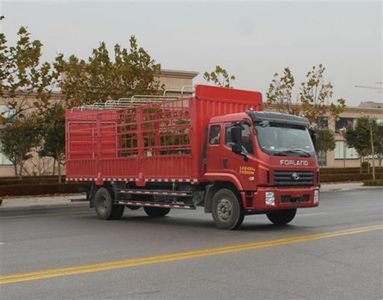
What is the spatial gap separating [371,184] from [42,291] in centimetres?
3178

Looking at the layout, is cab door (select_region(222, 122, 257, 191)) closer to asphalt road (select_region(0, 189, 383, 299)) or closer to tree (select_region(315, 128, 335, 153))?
asphalt road (select_region(0, 189, 383, 299))

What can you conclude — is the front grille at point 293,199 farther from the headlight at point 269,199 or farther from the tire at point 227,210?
the tire at point 227,210

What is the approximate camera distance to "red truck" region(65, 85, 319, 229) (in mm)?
12742

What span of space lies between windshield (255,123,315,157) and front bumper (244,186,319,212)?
82 centimetres

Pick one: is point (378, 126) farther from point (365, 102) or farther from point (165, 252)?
point (365, 102)

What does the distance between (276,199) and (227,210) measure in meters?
1.16

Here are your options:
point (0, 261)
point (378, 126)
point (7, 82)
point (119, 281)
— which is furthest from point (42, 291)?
point (378, 126)

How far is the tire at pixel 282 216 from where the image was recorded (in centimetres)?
1414

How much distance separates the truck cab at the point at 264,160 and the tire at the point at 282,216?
90 centimetres

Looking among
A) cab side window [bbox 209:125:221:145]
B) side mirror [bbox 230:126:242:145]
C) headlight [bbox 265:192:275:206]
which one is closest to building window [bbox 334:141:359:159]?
cab side window [bbox 209:125:221:145]

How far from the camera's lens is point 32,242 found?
11391mm

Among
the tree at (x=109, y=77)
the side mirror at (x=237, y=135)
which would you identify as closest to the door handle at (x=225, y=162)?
the side mirror at (x=237, y=135)

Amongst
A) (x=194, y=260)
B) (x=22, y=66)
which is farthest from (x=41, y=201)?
(x=194, y=260)

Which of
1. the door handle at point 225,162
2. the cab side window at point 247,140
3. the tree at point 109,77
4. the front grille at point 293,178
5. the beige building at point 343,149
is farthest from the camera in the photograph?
the beige building at point 343,149
